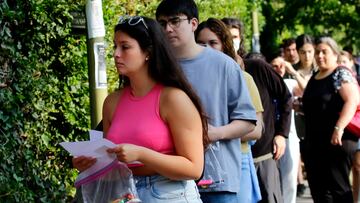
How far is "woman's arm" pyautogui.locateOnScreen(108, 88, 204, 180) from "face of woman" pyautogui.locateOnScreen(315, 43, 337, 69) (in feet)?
15.3

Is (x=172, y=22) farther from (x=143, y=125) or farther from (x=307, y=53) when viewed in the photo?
(x=307, y=53)

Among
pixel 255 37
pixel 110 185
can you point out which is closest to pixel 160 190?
pixel 110 185

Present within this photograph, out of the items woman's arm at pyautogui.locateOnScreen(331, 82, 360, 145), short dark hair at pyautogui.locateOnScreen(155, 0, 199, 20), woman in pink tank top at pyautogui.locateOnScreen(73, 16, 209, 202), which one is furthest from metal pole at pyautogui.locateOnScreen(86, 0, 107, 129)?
woman's arm at pyautogui.locateOnScreen(331, 82, 360, 145)

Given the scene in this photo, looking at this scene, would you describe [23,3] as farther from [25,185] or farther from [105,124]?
[105,124]

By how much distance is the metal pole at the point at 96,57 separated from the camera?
6676mm

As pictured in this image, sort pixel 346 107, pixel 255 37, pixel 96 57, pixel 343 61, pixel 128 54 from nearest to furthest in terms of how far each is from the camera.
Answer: pixel 128 54 → pixel 96 57 → pixel 346 107 → pixel 343 61 → pixel 255 37

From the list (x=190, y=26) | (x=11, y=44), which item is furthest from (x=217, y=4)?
(x=190, y=26)

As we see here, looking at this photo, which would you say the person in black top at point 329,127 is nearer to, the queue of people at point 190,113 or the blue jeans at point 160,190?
the queue of people at point 190,113

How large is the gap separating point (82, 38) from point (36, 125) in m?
0.84

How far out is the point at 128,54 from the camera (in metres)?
4.55

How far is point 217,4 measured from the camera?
1094cm

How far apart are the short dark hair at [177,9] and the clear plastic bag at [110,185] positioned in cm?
123

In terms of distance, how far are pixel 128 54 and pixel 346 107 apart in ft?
15.5

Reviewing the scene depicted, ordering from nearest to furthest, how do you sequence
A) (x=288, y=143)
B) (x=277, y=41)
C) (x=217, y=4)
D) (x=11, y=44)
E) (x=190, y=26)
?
(x=190, y=26), (x=11, y=44), (x=288, y=143), (x=217, y=4), (x=277, y=41)
